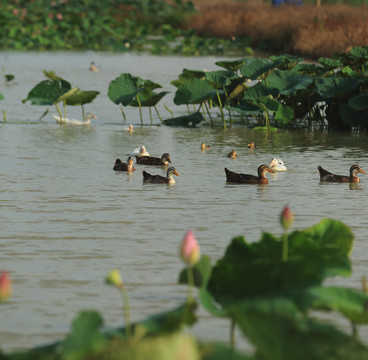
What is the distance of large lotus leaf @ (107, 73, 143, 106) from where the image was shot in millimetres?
17250

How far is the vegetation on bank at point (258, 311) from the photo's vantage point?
12.0ft

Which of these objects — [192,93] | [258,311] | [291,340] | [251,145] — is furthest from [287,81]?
[291,340]

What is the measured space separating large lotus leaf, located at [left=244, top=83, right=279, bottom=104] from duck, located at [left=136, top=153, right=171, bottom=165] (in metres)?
3.40

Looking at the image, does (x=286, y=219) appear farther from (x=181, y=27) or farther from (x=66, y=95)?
(x=181, y=27)

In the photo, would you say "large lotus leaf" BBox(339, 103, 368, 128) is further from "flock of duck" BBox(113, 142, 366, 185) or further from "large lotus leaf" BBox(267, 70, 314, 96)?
"flock of duck" BBox(113, 142, 366, 185)

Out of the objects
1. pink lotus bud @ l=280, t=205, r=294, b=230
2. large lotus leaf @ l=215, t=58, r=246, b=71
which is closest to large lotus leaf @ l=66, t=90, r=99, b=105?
large lotus leaf @ l=215, t=58, r=246, b=71

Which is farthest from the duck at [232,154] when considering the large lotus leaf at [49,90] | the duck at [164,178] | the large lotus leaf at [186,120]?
the large lotus leaf at [49,90]

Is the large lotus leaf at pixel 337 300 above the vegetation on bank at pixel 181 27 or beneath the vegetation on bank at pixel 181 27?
above

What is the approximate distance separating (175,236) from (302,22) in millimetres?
28469

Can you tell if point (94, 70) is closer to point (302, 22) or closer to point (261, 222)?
point (302, 22)

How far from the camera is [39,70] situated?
30172mm

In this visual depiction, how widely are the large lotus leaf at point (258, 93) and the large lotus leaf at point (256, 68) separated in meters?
0.23

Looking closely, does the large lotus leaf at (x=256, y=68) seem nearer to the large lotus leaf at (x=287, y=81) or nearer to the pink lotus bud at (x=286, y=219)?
the large lotus leaf at (x=287, y=81)

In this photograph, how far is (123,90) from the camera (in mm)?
17500
